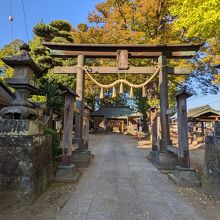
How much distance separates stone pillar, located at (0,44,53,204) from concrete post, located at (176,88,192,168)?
3786 mm

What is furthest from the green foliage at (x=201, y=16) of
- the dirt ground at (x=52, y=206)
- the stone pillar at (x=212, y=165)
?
the dirt ground at (x=52, y=206)

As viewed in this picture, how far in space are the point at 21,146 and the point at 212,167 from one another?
14.0 ft

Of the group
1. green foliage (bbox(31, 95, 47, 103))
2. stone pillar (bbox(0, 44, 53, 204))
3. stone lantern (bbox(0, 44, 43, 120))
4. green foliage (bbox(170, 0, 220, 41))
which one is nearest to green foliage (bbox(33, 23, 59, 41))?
green foliage (bbox(31, 95, 47, 103))

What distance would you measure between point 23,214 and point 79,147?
4.49m

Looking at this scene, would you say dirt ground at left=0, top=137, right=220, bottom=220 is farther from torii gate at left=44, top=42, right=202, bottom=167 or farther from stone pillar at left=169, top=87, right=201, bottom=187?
torii gate at left=44, top=42, right=202, bottom=167

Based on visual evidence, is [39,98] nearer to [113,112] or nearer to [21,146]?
[21,146]

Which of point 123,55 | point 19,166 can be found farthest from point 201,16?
point 19,166

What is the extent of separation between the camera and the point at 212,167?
532 centimetres

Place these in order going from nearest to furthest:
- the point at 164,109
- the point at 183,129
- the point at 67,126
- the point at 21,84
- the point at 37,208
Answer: the point at 37,208 → the point at 21,84 → the point at 183,129 → the point at 67,126 → the point at 164,109

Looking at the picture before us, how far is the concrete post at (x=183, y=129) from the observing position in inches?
251

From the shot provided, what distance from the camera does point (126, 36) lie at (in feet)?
53.8

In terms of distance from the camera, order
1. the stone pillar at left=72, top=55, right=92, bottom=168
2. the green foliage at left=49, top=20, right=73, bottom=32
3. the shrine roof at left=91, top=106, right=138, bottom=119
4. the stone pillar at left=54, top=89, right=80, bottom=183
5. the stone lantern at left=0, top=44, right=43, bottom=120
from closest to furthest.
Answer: the stone lantern at left=0, top=44, right=43, bottom=120, the stone pillar at left=54, top=89, right=80, bottom=183, the stone pillar at left=72, top=55, right=92, bottom=168, the green foliage at left=49, top=20, right=73, bottom=32, the shrine roof at left=91, top=106, right=138, bottom=119

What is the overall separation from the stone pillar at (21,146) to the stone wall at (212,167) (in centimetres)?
389

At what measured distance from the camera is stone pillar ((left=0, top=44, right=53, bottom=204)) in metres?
4.46
